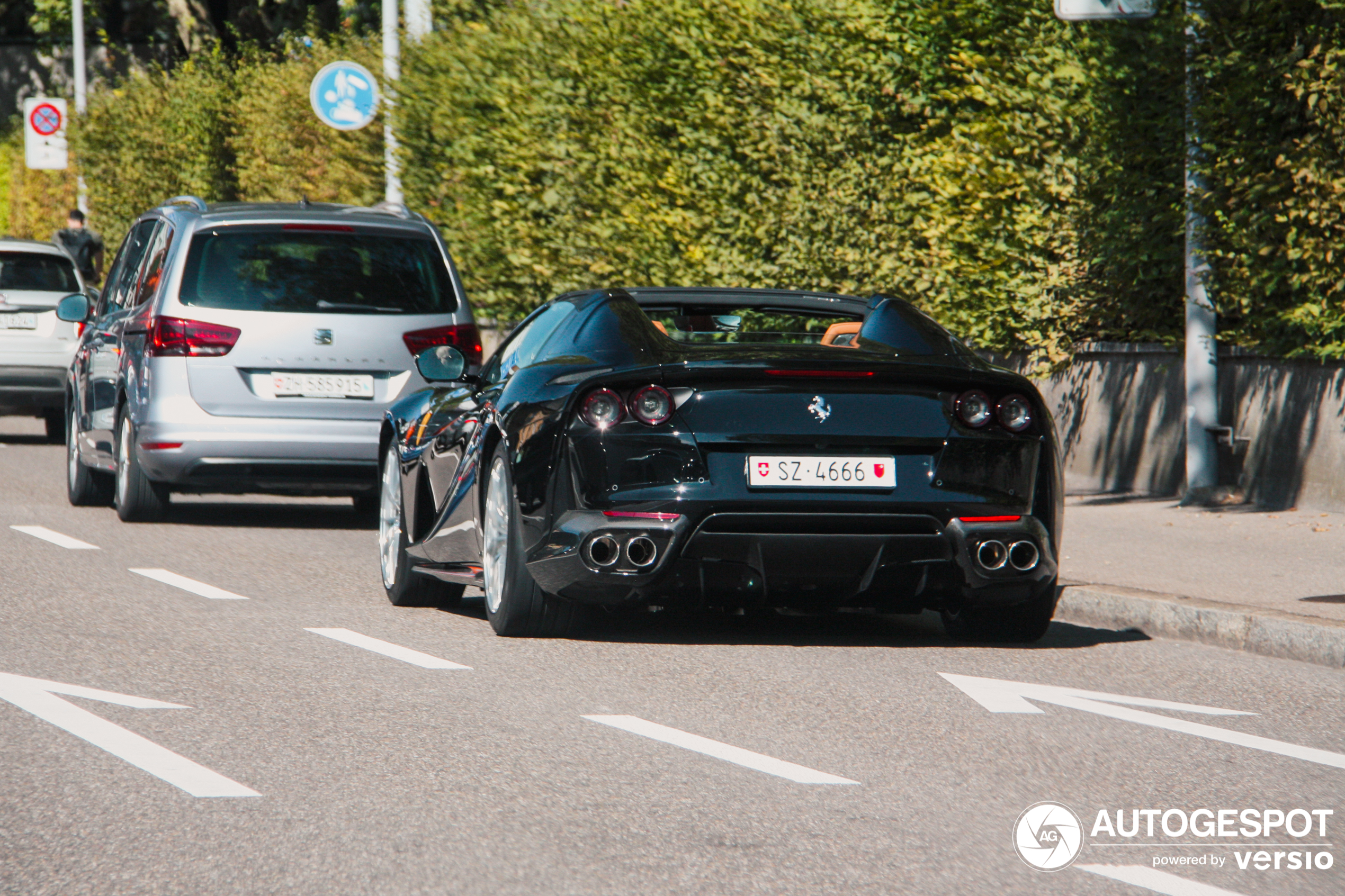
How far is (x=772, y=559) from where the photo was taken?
7242 mm

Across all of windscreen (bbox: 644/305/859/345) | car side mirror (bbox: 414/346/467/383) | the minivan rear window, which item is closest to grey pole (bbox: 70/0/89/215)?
the minivan rear window

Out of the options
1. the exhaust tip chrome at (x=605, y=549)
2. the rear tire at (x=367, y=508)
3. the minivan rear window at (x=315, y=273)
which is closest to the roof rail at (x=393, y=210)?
the minivan rear window at (x=315, y=273)

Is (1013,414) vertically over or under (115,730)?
over

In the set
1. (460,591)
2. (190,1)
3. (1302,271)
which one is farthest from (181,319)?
(190,1)

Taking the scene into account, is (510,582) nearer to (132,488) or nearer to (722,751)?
(722,751)

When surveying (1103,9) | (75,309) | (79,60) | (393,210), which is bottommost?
(75,309)

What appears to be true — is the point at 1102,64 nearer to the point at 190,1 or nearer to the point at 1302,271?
the point at 1302,271

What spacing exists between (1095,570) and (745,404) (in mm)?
3146

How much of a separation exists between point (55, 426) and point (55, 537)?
8939mm

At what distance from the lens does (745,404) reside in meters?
7.28

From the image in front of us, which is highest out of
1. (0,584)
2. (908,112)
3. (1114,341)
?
(908,112)

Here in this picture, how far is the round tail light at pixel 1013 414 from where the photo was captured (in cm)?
754

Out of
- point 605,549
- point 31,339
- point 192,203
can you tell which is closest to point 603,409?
point 605,549

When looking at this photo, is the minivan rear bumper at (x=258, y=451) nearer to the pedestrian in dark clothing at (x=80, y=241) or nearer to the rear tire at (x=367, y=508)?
the rear tire at (x=367, y=508)
